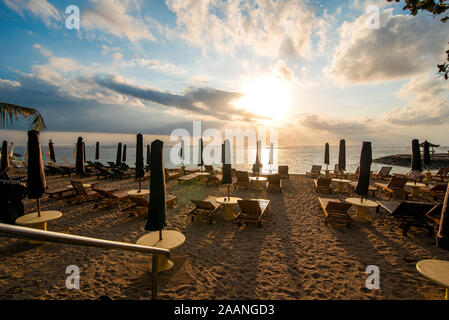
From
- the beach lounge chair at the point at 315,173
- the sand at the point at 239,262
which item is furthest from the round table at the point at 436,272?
the beach lounge chair at the point at 315,173

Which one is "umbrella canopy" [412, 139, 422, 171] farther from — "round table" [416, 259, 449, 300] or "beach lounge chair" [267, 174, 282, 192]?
"round table" [416, 259, 449, 300]

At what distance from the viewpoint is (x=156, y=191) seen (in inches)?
172

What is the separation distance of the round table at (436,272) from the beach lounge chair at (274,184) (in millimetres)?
8367

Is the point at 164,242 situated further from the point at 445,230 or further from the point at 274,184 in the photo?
the point at 274,184

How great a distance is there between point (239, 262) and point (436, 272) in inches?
148

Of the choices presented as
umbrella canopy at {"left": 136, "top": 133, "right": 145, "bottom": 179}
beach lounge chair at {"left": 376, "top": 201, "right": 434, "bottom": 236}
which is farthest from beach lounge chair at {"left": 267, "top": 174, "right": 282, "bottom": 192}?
umbrella canopy at {"left": 136, "top": 133, "right": 145, "bottom": 179}

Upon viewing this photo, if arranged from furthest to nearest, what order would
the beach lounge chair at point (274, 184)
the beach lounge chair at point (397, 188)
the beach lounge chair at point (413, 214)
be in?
the beach lounge chair at point (274, 184)
the beach lounge chair at point (397, 188)
the beach lounge chair at point (413, 214)

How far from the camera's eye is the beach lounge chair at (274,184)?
39.8 feet

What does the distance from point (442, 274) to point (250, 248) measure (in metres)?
3.85

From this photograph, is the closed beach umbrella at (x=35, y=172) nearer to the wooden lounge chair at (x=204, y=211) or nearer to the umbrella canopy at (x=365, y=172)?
the wooden lounge chair at (x=204, y=211)

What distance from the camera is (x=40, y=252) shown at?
5137 millimetres
